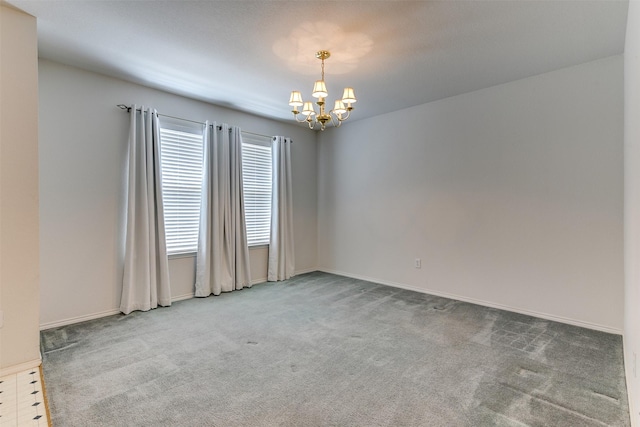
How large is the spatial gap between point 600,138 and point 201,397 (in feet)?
13.6

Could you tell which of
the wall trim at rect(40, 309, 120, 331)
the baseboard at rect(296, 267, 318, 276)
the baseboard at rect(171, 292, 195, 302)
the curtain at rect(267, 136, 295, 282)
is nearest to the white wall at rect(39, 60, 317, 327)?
the wall trim at rect(40, 309, 120, 331)

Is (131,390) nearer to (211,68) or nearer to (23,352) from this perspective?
(23,352)

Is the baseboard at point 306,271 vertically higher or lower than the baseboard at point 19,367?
higher

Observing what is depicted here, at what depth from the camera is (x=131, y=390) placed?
6.90ft

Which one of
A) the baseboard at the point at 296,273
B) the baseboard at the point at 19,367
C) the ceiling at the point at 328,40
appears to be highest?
the ceiling at the point at 328,40

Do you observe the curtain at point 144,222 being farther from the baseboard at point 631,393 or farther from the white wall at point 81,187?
the baseboard at point 631,393

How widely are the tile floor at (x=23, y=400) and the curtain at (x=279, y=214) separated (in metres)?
3.12

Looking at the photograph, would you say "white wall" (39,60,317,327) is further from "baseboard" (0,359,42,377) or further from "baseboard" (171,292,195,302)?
"baseboard" (0,359,42,377)

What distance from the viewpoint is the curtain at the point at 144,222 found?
355 cm

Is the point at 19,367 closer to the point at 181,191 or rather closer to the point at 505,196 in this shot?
the point at 181,191

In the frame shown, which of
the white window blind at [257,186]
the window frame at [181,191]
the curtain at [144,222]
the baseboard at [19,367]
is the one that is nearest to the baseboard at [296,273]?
the white window blind at [257,186]

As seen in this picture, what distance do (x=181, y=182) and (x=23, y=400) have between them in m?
2.67

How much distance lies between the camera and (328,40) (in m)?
2.69

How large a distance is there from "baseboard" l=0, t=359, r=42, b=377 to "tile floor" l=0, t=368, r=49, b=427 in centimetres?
3
